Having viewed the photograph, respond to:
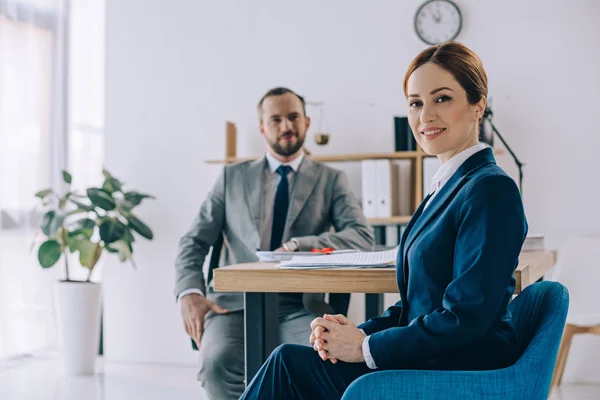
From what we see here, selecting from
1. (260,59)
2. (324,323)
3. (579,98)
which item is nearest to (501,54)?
(579,98)

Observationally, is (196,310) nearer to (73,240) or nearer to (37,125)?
(73,240)

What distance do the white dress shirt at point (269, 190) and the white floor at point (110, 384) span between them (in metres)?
1.06

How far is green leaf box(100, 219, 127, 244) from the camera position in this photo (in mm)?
3840

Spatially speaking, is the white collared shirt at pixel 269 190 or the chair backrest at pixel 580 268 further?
the chair backrest at pixel 580 268

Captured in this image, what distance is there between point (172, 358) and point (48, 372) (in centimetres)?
71

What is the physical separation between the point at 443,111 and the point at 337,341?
0.48 meters

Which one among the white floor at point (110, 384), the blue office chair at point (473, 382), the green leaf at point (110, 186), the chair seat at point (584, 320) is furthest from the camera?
the green leaf at point (110, 186)

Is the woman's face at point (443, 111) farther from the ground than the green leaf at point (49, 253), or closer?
farther from the ground

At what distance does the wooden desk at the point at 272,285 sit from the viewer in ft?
5.07

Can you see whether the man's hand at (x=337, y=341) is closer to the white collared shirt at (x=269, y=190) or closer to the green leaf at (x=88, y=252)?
the white collared shirt at (x=269, y=190)

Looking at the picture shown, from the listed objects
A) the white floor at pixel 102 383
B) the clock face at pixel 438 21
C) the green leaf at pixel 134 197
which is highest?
the clock face at pixel 438 21

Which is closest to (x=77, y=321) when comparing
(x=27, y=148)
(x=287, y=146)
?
(x=27, y=148)

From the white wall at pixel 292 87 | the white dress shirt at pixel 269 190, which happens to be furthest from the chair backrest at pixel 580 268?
the white dress shirt at pixel 269 190

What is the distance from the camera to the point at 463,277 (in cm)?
114
